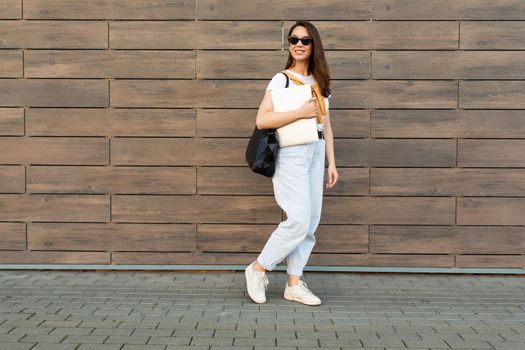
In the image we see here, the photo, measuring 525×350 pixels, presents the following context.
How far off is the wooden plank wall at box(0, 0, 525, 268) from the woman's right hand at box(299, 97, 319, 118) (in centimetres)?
→ 108

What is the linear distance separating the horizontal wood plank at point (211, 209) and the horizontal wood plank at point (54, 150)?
0.46 m

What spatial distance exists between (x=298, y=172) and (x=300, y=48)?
0.89 meters

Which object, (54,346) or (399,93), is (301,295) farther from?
(399,93)

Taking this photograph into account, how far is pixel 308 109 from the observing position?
14.9 feet

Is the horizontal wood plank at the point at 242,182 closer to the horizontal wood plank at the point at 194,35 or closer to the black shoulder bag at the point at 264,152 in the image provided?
the black shoulder bag at the point at 264,152

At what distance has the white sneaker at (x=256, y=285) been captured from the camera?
187 inches

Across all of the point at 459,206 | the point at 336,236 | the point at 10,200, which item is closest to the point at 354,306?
the point at 336,236

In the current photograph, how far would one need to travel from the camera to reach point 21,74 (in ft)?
18.5

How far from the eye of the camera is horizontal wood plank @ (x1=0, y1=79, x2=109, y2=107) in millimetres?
5645

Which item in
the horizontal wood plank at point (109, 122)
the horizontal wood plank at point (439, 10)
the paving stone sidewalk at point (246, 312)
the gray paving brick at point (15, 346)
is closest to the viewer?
the gray paving brick at point (15, 346)

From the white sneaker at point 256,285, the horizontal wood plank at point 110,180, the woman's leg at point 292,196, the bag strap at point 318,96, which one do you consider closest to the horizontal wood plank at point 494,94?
the bag strap at point 318,96

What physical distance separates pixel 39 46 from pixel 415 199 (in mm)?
3580

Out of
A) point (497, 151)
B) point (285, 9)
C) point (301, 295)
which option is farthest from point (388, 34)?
point (301, 295)

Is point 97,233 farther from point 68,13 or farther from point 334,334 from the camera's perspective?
point 334,334
